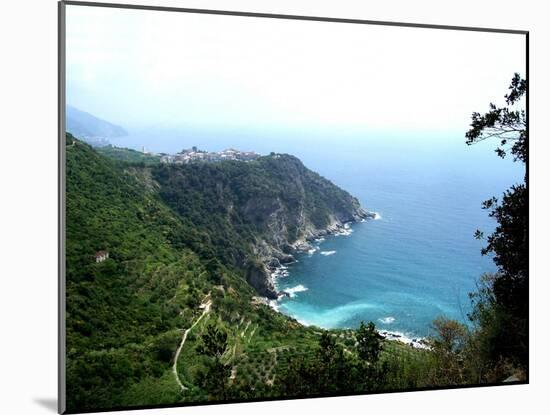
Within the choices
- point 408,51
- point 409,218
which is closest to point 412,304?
point 409,218

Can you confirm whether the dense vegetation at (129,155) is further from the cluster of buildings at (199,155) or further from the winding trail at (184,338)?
the winding trail at (184,338)

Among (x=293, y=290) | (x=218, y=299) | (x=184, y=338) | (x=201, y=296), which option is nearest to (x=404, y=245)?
(x=293, y=290)

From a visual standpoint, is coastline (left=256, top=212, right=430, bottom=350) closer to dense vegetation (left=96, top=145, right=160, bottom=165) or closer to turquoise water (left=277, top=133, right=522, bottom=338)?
turquoise water (left=277, top=133, right=522, bottom=338)

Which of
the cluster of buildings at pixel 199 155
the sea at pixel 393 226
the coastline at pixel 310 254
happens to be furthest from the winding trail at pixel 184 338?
the cluster of buildings at pixel 199 155

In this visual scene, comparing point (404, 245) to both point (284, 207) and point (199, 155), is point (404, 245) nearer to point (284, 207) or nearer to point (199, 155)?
point (284, 207)

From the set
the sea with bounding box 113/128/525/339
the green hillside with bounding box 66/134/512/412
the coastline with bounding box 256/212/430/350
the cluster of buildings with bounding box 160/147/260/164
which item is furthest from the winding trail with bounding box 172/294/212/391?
the cluster of buildings with bounding box 160/147/260/164

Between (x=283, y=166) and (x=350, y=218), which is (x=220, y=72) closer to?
(x=283, y=166)
